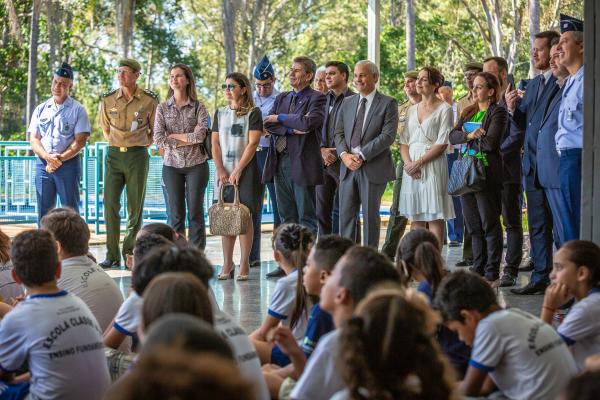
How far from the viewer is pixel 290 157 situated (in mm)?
9070

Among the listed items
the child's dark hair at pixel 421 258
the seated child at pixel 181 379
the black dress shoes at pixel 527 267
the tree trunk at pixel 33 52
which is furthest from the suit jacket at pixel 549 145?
the tree trunk at pixel 33 52

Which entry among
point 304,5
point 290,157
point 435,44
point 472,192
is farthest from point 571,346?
point 304,5

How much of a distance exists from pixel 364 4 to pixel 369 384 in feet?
124

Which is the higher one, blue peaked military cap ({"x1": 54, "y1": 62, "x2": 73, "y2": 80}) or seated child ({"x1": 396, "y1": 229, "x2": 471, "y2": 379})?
blue peaked military cap ({"x1": 54, "y1": 62, "x2": 73, "y2": 80})

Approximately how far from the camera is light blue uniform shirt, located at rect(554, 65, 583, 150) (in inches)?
264

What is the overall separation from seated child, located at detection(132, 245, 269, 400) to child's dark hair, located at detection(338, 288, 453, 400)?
105 centimetres

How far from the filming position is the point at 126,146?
942 cm

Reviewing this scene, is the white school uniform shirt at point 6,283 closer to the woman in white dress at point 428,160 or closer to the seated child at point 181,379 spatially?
the seated child at point 181,379

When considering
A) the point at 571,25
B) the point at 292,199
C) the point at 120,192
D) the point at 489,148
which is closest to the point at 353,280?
the point at 571,25

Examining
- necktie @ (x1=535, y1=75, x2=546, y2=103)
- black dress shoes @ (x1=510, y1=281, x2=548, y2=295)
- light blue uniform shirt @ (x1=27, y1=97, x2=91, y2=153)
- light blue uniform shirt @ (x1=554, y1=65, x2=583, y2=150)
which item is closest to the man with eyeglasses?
light blue uniform shirt @ (x1=27, y1=97, x2=91, y2=153)

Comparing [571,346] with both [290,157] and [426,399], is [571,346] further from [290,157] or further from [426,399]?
[290,157]

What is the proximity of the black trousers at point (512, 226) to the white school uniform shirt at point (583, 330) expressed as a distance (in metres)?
3.82

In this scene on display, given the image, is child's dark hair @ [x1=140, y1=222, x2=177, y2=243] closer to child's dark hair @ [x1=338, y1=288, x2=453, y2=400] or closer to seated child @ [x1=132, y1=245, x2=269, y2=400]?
seated child @ [x1=132, y1=245, x2=269, y2=400]

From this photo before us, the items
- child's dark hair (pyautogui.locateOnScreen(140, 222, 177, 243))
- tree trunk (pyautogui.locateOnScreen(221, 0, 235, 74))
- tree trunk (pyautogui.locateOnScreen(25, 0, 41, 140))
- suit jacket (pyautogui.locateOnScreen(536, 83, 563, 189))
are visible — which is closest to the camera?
child's dark hair (pyautogui.locateOnScreen(140, 222, 177, 243))
